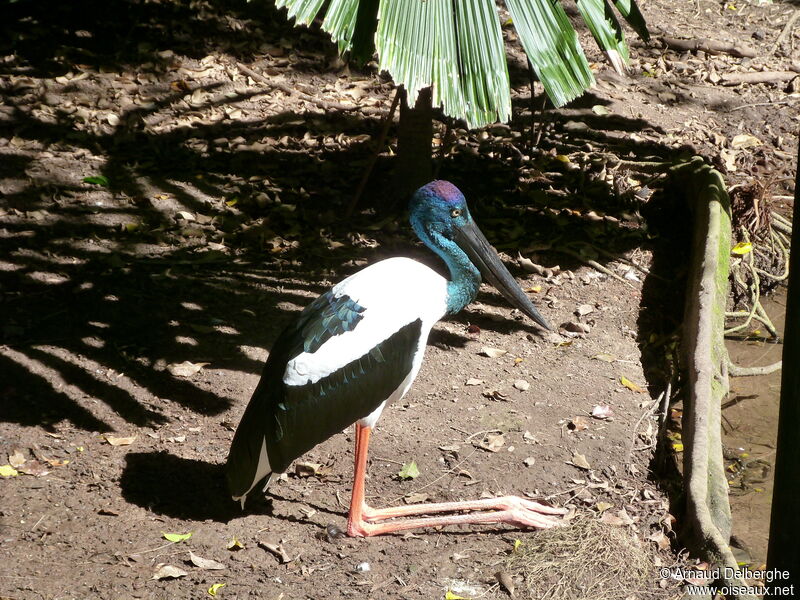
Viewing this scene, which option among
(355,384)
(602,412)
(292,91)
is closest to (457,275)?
(355,384)

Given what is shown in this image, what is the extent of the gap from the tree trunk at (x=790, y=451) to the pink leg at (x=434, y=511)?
2.08m

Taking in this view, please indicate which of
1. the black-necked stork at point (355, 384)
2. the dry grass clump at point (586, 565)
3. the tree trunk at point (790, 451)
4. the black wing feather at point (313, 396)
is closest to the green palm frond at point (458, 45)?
the black-necked stork at point (355, 384)

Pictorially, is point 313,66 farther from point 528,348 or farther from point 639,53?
point 528,348

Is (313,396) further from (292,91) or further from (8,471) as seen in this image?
(292,91)

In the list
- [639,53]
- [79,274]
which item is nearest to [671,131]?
[639,53]

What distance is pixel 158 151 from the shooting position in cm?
679

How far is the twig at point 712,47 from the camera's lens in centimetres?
847

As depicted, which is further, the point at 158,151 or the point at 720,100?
the point at 720,100

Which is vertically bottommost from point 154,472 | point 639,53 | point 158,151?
point 154,472

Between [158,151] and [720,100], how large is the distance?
15.9ft

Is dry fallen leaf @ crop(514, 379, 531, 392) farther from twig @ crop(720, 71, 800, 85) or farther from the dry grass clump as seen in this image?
twig @ crop(720, 71, 800, 85)

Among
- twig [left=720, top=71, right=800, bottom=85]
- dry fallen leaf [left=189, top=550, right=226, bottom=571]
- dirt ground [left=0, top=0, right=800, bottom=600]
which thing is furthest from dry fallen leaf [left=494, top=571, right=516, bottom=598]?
twig [left=720, top=71, right=800, bottom=85]

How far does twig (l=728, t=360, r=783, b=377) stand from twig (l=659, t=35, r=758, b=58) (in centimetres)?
411

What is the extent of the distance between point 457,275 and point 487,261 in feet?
0.88
